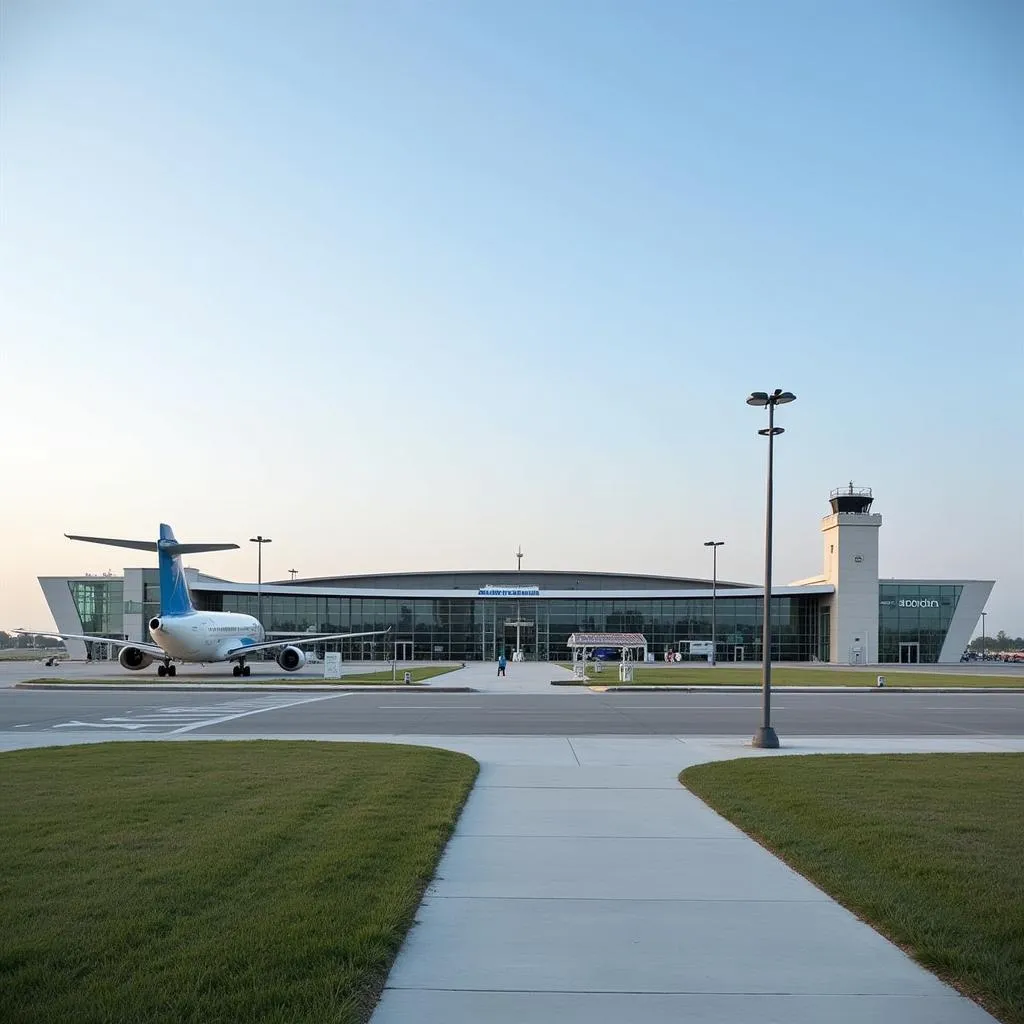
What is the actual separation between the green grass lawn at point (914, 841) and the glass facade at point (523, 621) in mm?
69731

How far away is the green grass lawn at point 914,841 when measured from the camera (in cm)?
596

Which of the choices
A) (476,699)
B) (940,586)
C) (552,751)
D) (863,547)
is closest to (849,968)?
(552,751)

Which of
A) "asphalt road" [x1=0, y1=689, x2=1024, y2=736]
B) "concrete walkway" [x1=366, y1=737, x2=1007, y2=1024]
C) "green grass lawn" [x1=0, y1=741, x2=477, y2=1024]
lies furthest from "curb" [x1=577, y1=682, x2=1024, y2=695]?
"concrete walkway" [x1=366, y1=737, x2=1007, y2=1024]

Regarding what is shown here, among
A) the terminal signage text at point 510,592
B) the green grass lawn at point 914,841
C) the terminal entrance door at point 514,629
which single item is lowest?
the terminal entrance door at point 514,629

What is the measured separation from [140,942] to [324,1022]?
70.5 inches

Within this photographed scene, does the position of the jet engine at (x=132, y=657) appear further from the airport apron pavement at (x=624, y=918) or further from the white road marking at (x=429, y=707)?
the airport apron pavement at (x=624, y=918)

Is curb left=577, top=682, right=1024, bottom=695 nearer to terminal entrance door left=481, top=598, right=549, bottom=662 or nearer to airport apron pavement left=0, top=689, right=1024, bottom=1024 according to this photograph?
airport apron pavement left=0, top=689, right=1024, bottom=1024

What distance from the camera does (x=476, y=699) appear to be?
32.4 m

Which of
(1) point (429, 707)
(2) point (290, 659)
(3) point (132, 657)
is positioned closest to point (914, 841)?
(1) point (429, 707)

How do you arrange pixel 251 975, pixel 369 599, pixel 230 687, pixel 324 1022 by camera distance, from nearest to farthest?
pixel 324 1022
pixel 251 975
pixel 230 687
pixel 369 599

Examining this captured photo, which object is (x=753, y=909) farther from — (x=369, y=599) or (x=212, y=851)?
(x=369, y=599)

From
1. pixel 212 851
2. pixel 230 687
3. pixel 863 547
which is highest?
pixel 863 547

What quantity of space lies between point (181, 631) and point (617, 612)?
46.1 metres

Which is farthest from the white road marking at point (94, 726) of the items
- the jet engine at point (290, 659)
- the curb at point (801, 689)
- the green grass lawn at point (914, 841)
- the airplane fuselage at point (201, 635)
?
the jet engine at point (290, 659)
